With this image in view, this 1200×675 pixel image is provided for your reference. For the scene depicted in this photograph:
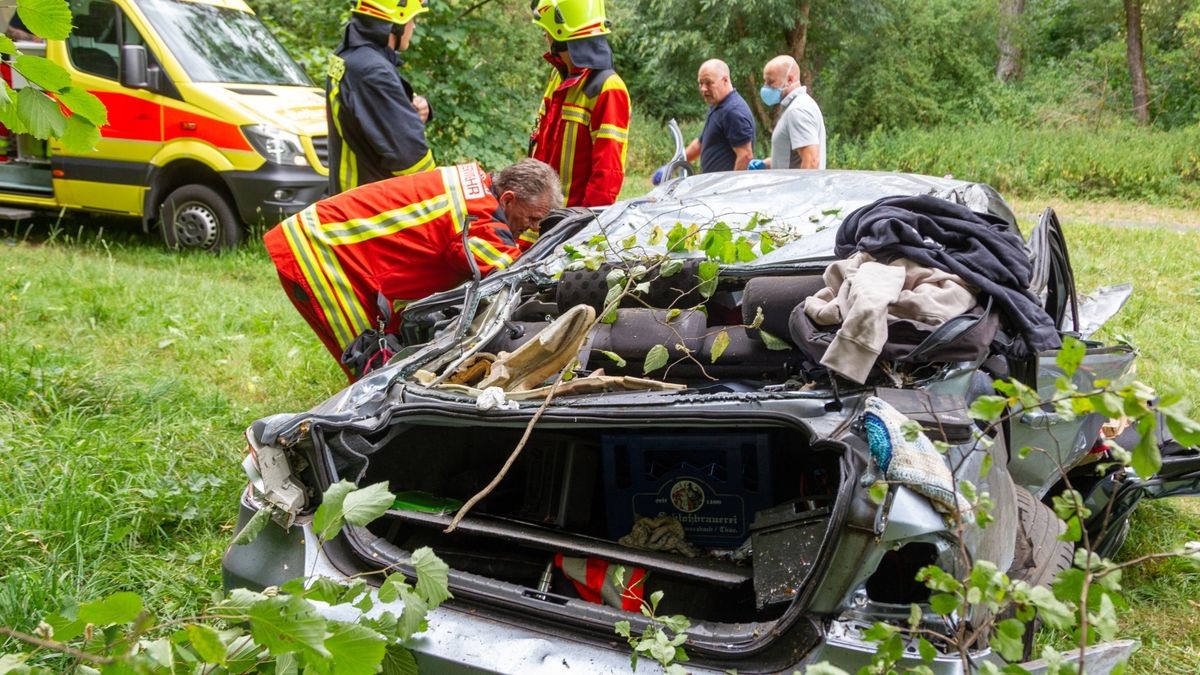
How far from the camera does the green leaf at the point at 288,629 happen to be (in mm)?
1771

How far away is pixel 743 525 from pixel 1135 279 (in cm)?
602

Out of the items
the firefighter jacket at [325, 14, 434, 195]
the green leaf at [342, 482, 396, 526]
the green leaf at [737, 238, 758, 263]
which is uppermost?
the firefighter jacket at [325, 14, 434, 195]

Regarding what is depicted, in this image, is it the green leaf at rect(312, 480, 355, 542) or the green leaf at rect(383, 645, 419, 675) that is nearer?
the green leaf at rect(312, 480, 355, 542)

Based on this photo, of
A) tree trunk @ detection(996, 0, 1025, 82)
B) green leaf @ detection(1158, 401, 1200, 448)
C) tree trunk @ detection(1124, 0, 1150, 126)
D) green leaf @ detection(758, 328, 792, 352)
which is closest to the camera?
green leaf @ detection(1158, 401, 1200, 448)

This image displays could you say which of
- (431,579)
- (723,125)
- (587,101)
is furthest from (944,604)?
(723,125)

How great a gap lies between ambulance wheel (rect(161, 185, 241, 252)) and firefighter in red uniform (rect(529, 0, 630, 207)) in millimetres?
4104

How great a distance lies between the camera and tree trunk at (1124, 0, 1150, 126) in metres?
18.0

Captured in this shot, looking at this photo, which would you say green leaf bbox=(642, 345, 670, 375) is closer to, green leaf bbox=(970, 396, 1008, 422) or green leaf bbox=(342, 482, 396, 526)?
green leaf bbox=(342, 482, 396, 526)

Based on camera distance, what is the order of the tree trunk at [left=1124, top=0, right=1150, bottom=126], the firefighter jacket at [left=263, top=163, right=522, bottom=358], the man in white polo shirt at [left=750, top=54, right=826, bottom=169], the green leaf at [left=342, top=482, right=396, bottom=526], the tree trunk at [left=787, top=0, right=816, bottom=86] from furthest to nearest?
the tree trunk at [left=1124, top=0, right=1150, bottom=126] < the tree trunk at [left=787, top=0, right=816, bottom=86] < the man in white polo shirt at [left=750, top=54, right=826, bottom=169] < the firefighter jacket at [left=263, top=163, right=522, bottom=358] < the green leaf at [left=342, top=482, right=396, bottom=526]

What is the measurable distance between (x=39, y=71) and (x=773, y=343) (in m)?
1.89

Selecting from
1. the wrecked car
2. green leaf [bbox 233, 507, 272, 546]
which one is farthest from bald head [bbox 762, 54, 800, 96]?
green leaf [bbox 233, 507, 272, 546]

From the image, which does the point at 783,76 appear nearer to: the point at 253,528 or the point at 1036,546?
the point at 1036,546

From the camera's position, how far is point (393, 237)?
416 cm

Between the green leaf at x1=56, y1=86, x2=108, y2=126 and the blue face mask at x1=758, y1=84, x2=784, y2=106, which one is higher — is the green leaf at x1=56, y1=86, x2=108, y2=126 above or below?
above
